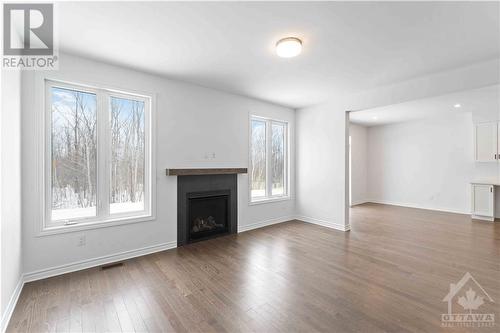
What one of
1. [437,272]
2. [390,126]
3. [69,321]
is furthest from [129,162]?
[390,126]

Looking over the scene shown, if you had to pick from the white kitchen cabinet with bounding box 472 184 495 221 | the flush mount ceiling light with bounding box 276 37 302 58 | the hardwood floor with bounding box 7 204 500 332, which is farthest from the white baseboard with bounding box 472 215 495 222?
the flush mount ceiling light with bounding box 276 37 302 58

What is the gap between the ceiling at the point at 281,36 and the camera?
204cm

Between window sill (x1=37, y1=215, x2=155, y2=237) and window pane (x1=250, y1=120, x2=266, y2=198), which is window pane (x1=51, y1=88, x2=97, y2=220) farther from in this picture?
window pane (x1=250, y1=120, x2=266, y2=198)

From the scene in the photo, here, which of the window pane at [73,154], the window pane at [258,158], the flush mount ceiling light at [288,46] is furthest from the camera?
the window pane at [258,158]

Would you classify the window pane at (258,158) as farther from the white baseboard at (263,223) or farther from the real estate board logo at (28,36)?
the real estate board logo at (28,36)

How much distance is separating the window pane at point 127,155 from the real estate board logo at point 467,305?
3.87m

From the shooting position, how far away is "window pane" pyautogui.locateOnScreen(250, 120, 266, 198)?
5.00 meters

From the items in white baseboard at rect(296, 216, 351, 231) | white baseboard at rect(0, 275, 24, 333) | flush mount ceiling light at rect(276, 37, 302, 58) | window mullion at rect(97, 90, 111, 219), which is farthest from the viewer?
white baseboard at rect(296, 216, 351, 231)

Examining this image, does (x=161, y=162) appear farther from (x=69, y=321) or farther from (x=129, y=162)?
(x=69, y=321)

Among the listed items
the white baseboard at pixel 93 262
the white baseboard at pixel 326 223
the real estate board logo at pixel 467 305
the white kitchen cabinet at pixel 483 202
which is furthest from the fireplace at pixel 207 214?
the white kitchen cabinet at pixel 483 202

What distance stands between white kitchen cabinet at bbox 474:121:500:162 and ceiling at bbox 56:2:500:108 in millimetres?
3778

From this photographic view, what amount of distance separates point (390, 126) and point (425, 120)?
39.6 inches

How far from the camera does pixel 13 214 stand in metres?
2.21

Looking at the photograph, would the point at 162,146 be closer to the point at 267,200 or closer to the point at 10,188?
the point at 10,188
